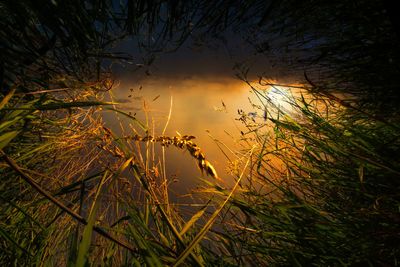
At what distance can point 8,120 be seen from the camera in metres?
0.47

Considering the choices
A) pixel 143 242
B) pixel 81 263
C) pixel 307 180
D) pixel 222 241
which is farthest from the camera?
pixel 307 180

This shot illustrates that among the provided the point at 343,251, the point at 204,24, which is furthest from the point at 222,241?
the point at 204,24

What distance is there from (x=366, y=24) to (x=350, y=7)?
0.07 m

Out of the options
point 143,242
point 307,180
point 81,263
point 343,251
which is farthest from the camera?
point 307,180

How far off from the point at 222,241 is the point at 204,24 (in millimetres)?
657

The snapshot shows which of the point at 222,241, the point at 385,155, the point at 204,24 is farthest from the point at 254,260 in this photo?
the point at 204,24

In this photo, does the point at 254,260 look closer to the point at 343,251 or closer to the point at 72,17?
the point at 343,251

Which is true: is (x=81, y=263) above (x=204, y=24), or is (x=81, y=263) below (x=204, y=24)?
below

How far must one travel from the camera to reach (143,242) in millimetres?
447

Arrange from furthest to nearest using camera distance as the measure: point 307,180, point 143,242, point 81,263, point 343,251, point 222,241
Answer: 1. point 307,180
2. point 222,241
3. point 343,251
4. point 143,242
5. point 81,263

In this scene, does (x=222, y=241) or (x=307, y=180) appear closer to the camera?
(x=222, y=241)

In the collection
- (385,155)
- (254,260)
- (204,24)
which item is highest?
(204,24)

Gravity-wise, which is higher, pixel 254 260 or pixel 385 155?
pixel 385 155

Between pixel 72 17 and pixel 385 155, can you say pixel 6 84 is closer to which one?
pixel 72 17
